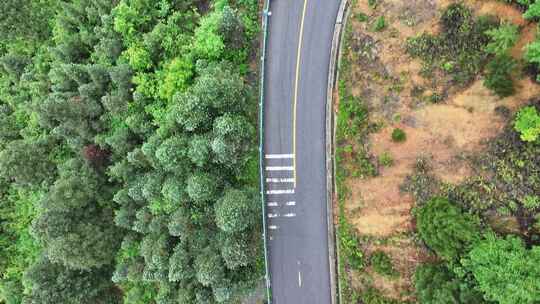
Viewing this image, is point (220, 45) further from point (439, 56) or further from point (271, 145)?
point (439, 56)

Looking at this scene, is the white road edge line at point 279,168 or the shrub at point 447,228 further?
the white road edge line at point 279,168

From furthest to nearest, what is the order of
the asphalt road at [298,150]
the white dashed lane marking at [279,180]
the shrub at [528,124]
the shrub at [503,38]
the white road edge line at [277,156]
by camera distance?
1. the white road edge line at [277,156]
2. the white dashed lane marking at [279,180]
3. the asphalt road at [298,150]
4. the shrub at [503,38]
5. the shrub at [528,124]

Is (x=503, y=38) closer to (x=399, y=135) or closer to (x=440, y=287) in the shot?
(x=399, y=135)

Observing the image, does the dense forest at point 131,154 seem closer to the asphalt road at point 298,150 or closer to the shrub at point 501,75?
the asphalt road at point 298,150

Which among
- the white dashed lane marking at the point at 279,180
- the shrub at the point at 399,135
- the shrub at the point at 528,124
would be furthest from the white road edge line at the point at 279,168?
the shrub at the point at 528,124

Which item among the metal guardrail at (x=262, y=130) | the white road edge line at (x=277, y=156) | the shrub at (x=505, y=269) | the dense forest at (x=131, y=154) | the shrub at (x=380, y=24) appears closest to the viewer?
the shrub at (x=505, y=269)

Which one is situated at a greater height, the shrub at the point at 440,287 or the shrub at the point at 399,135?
the shrub at the point at 399,135

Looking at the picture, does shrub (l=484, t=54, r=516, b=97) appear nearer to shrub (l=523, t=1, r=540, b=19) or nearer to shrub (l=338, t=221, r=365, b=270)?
shrub (l=523, t=1, r=540, b=19)

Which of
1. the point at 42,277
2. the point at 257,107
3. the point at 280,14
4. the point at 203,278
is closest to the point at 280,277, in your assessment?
the point at 203,278
